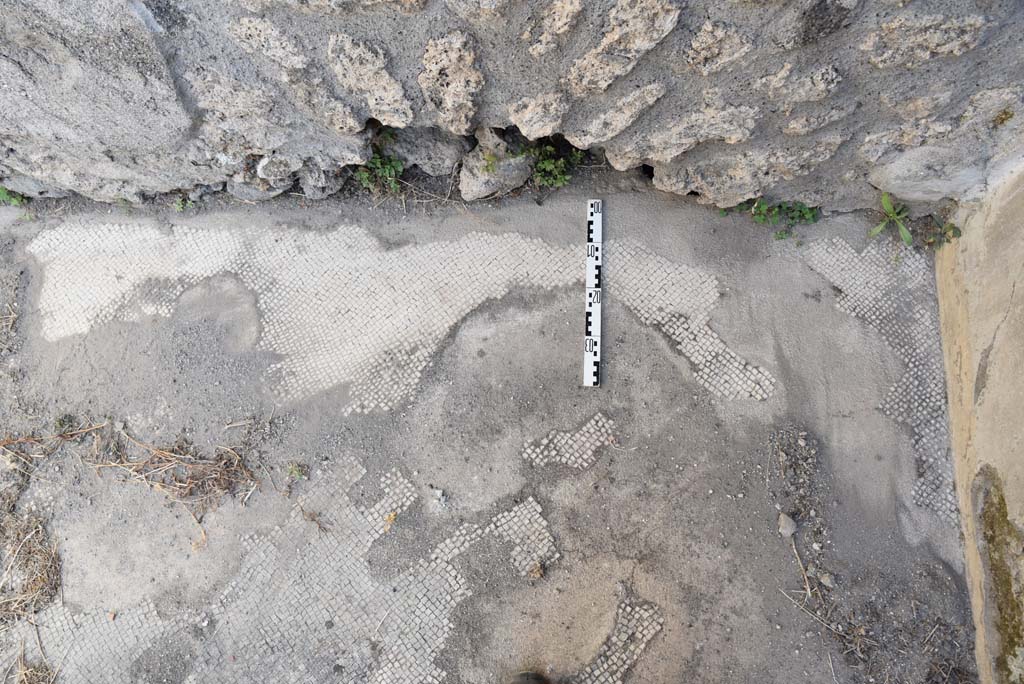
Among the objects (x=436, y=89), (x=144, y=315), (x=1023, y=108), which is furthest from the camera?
(x=144, y=315)

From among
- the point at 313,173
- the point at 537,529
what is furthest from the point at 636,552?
the point at 313,173

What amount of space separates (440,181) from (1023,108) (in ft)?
9.48

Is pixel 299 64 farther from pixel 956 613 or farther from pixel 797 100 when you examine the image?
pixel 956 613

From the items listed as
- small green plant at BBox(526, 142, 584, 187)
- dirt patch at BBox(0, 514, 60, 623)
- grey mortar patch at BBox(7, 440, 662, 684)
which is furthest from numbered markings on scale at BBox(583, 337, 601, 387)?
dirt patch at BBox(0, 514, 60, 623)

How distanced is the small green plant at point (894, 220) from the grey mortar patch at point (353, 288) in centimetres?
94

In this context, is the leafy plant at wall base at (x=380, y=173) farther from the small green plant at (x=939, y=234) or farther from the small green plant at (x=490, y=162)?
the small green plant at (x=939, y=234)

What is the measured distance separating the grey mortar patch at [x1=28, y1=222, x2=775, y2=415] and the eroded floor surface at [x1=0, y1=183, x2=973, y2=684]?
0.02 meters

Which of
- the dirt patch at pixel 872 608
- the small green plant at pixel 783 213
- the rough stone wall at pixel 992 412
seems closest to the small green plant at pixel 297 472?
the dirt patch at pixel 872 608

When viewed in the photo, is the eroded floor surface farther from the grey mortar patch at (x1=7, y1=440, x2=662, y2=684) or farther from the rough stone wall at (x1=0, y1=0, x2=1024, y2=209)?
the rough stone wall at (x1=0, y1=0, x2=1024, y2=209)

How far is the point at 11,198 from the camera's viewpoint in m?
3.76

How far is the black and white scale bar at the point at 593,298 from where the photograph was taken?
130 inches

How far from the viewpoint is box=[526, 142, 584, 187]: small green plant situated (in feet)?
11.6

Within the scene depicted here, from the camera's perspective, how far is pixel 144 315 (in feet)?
11.5

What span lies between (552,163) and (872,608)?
9.22 feet
